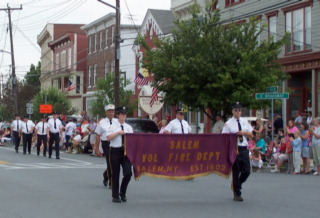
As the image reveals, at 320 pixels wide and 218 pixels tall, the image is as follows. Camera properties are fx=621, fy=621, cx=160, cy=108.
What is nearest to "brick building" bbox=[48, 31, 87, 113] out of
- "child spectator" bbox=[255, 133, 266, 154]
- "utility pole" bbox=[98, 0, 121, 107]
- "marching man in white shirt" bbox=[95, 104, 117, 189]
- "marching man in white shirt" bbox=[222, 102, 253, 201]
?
"utility pole" bbox=[98, 0, 121, 107]

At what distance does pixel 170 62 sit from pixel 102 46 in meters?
32.4

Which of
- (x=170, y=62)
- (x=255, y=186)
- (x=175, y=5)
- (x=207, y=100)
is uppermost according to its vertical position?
(x=175, y=5)

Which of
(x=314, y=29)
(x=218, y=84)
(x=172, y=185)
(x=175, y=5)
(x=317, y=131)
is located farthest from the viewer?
(x=175, y=5)

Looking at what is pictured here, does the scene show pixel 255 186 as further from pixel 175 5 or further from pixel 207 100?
pixel 175 5

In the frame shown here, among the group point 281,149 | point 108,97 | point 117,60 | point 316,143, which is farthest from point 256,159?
point 108,97

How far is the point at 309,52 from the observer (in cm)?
2877

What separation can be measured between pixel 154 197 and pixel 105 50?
44760 millimetres

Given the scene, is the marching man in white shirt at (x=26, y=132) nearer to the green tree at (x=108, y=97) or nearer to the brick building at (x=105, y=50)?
the green tree at (x=108, y=97)

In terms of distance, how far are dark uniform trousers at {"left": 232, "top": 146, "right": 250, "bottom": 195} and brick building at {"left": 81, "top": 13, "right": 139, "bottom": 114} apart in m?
41.0

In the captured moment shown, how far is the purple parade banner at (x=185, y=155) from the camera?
12.0 meters

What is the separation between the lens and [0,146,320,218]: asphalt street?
34.4 ft

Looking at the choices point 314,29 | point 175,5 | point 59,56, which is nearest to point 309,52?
point 314,29

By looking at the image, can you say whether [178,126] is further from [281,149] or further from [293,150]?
[281,149]

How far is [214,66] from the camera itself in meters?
25.8
